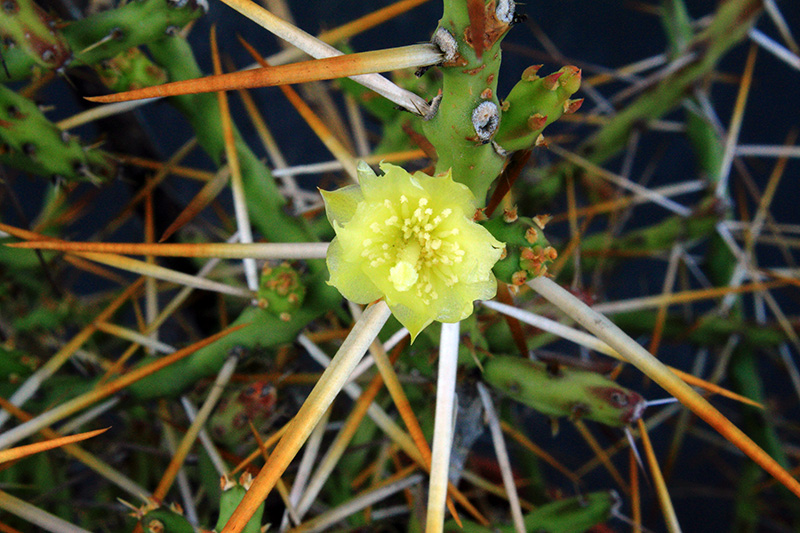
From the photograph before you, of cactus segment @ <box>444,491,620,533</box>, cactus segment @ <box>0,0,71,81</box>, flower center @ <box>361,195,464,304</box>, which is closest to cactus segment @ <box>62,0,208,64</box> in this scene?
cactus segment @ <box>0,0,71,81</box>

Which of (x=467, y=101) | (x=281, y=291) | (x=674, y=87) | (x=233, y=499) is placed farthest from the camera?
(x=674, y=87)

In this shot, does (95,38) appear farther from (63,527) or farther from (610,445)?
(610,445)

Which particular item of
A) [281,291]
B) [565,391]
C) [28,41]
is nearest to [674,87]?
[565,391]

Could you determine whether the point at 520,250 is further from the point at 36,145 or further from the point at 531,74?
the point at 36,145

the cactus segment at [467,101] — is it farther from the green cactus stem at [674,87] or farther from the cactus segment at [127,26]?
the green cactus stem at [674,87]

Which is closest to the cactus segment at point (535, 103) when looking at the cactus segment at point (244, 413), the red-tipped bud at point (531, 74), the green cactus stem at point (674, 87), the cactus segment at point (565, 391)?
the red-tipped bud at point (531, 74)

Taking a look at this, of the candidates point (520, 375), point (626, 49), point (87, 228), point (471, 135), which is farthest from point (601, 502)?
point (87, 228)

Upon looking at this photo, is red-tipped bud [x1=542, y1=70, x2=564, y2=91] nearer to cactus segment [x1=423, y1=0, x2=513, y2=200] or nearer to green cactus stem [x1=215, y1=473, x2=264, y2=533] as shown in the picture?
cactus segment [x1=423, y1=0, x2=513, y2=200]
